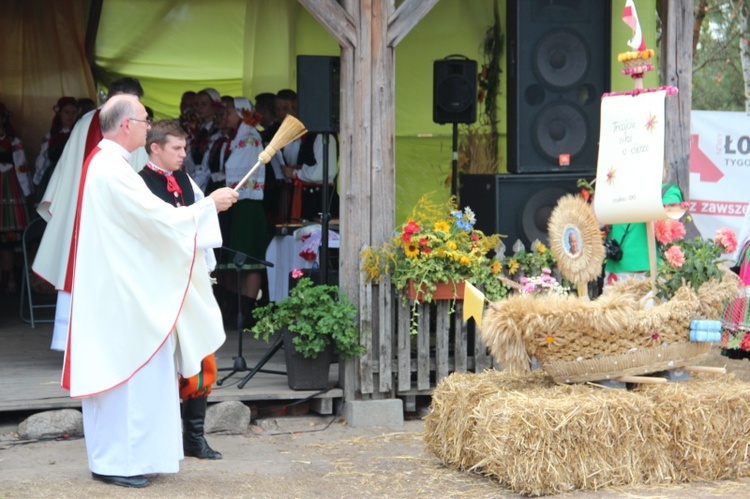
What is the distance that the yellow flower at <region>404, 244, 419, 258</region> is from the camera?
719cm

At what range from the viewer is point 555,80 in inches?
320

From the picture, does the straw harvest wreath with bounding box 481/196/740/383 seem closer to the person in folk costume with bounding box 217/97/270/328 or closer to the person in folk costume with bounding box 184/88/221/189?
the person in folk costume with bounding box 217/97/270/328

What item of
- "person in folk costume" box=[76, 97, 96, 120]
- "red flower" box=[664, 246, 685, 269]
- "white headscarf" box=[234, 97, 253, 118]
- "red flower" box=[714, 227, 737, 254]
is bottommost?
"red flower" box=[664, 246, 685, 269]

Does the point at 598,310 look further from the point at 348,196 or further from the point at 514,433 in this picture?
the point at 348,196

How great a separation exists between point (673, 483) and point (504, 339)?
113 centimetres

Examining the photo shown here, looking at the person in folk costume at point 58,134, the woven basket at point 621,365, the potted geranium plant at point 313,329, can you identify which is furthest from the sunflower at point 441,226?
the person in folk costume at point 58,134

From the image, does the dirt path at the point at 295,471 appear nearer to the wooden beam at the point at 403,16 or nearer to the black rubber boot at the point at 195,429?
the black rubber boot at the point at 195,429

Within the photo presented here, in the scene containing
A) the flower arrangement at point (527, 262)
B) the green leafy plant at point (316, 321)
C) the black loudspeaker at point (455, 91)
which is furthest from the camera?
the black loudspeaker at point (455, 91)

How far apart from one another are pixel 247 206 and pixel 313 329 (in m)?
2.79

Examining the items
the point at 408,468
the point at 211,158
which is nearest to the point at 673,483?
the point at 408,468

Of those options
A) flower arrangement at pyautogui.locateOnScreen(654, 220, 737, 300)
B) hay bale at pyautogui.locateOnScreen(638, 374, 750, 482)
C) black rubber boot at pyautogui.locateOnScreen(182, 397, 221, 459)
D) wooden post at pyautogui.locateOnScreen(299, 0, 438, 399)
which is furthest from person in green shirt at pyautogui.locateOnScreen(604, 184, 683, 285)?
black rubber boot at pyautogui.locateOnScreen(182, 397, 221, 459)

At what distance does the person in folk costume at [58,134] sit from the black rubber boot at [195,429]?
5.16m

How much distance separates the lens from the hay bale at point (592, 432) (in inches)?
211

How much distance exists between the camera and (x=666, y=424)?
18.3 feet
